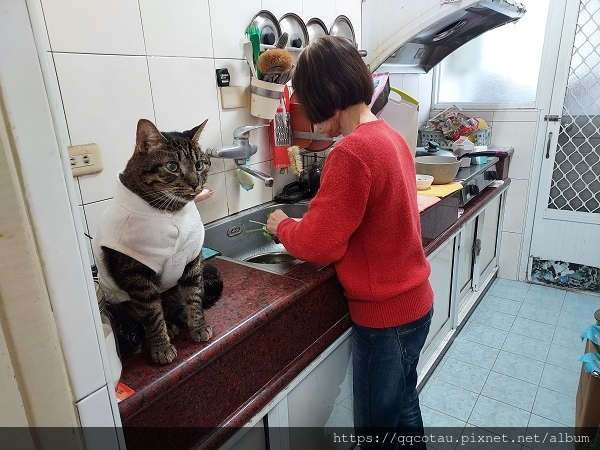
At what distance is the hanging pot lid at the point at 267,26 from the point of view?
1373 millimetres

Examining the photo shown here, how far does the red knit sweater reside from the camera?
0.86 metres

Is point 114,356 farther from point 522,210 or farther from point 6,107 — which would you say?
point 522,210

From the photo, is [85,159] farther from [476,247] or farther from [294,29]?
[476,247]

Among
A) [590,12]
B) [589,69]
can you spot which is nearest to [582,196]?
[589,69]

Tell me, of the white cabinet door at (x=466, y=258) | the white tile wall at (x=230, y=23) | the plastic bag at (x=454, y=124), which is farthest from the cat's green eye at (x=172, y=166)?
the plastic bag at (x=454, y=124)

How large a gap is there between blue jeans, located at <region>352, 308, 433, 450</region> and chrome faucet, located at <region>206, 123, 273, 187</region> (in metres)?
0.59

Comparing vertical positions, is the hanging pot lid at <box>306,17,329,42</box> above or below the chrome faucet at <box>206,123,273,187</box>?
above

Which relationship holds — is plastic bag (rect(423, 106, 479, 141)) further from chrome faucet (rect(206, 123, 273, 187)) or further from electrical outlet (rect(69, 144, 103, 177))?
electrical outlet (rect(69, 144, 103, 177))

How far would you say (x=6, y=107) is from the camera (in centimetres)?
33

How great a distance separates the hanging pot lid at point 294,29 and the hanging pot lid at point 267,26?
0.15ft

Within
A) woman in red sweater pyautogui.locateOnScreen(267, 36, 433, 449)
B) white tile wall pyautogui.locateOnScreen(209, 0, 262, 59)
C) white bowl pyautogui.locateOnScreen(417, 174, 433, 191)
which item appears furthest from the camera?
white bowl pyautogui.locateOnScreen(417, 174, 433, 191)

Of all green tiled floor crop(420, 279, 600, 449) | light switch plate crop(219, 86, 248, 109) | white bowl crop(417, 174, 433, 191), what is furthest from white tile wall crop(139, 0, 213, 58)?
green tiled floor crop(420, 279, 600, 449)

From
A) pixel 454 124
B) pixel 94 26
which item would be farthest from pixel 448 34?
pixel 94 26

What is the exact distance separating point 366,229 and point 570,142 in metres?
2.22
